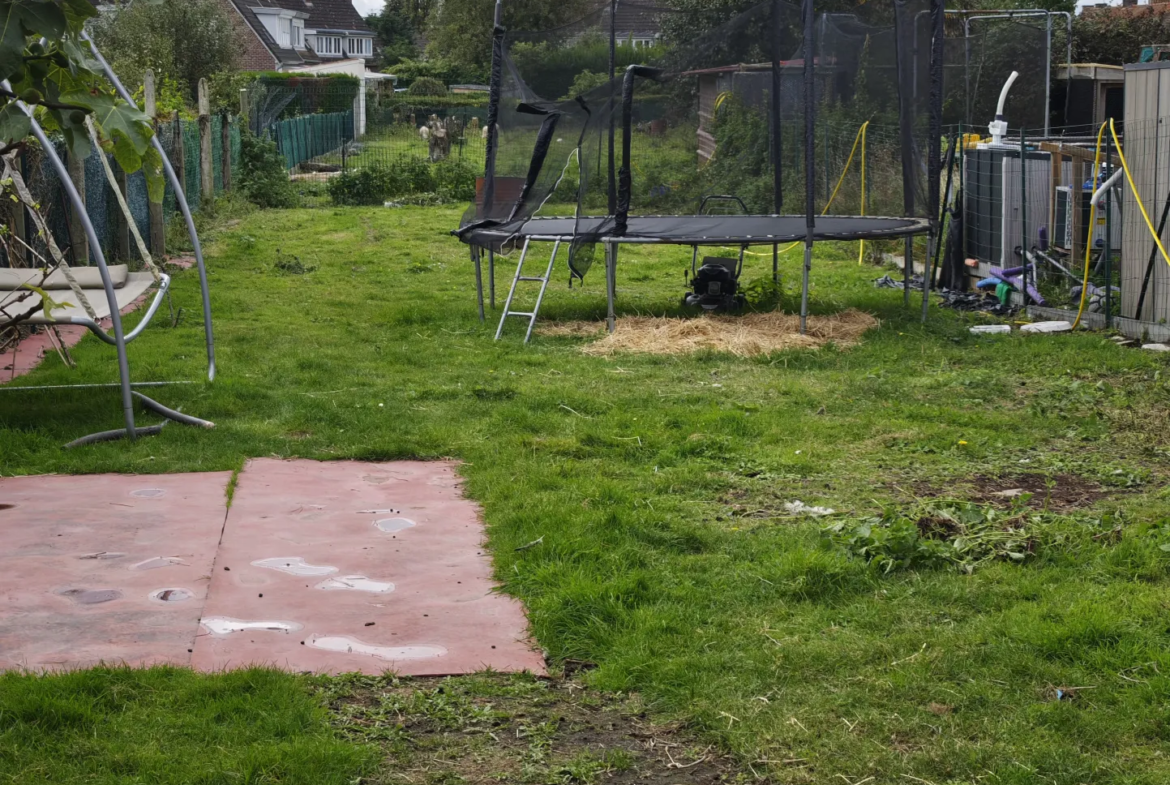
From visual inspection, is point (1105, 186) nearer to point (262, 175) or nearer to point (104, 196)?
point (104, 196)

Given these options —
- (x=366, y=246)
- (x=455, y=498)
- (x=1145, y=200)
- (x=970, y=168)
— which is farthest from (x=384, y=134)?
(x=455, y=498)

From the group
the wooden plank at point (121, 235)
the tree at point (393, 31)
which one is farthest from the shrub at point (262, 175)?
the tree at point (393, 31)

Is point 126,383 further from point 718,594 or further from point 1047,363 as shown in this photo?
point 1047,363

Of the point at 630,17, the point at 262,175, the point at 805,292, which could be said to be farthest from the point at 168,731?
the point at 262,175

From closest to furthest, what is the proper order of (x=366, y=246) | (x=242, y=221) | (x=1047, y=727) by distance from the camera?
1. (x=1047, y=727)
2. (x=366, y=246)
3. (x=242, y=221)

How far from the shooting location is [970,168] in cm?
1302

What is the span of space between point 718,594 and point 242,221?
1581 centimetres

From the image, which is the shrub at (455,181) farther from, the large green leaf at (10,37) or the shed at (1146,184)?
the large green leaf at (10,37)

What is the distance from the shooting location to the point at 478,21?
181ft

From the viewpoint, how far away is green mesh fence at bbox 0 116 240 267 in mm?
10570

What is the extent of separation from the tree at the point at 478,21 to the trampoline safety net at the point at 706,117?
3725 centimetres

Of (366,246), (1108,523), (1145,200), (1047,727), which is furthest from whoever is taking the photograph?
(366,246)

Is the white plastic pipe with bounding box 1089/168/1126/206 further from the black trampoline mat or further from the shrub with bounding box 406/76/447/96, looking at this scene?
the shrub with bounding box 406/76/447/96

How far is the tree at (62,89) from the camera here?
8.77 feet
